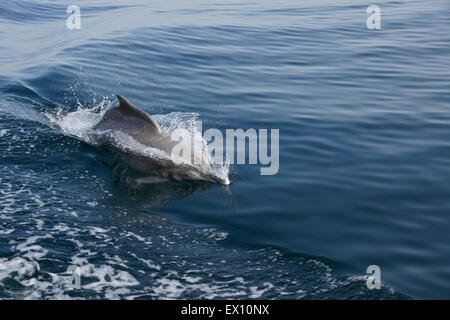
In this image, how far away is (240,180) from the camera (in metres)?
10.6

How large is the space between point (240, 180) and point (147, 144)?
2014 mm

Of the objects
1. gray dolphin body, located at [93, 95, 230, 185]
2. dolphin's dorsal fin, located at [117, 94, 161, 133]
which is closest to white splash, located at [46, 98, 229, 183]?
gray dolphin body, located at [93, 95, 230, 185]

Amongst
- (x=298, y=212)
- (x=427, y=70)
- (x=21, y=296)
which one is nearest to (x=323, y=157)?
(x=298, y=212)

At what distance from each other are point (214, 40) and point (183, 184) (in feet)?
45.4

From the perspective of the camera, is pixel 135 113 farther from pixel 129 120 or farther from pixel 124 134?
pixel 124 134

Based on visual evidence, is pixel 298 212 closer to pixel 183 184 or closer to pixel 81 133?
pixel 183 184

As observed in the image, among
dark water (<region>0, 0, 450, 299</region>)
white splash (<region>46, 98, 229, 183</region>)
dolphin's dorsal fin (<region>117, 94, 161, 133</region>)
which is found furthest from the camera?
dolphin's dorsal fin (<region>117, 94, 161, 133</region>)

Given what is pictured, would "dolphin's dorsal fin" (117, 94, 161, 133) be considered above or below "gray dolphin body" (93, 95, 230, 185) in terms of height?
above

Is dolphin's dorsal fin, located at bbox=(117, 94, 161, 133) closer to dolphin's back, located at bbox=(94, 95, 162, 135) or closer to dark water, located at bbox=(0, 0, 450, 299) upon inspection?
dolphin's back, located at bbox=(94, 95, 162, 135)

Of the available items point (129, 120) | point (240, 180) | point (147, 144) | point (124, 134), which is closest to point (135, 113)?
point (129, 120)

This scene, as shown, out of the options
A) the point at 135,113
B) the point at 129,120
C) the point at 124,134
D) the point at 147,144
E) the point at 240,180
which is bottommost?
the point at 240,180

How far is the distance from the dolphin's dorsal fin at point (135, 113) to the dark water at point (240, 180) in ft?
3.60

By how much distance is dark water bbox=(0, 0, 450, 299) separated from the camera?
752 cm

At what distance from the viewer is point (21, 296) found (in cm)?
686
